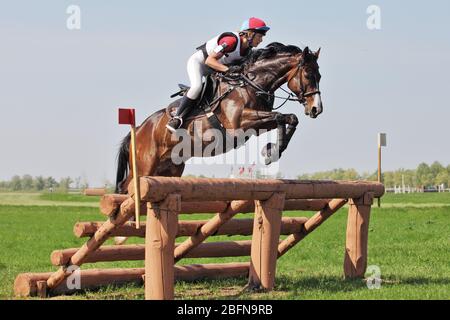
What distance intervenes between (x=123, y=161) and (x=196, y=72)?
232cm

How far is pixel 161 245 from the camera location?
24.0 ft

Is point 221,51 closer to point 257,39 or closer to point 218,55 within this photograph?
point 218,55

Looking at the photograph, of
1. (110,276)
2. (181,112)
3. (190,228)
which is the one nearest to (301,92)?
(181,112)

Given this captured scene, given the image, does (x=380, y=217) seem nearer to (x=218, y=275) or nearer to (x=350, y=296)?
(x=218, y=275)

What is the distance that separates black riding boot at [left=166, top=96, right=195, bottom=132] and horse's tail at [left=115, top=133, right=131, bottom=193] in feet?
5.33

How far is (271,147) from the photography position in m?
9.38

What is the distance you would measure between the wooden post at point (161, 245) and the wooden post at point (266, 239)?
1425mm

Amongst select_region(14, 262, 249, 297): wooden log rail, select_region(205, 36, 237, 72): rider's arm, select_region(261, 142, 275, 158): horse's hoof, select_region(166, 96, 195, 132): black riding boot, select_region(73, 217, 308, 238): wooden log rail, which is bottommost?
select_region(14, 262, 249, 297): wooden log rail

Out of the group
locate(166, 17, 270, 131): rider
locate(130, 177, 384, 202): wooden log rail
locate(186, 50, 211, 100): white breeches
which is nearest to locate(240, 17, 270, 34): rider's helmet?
locate(166, 17, 270, 131): rider

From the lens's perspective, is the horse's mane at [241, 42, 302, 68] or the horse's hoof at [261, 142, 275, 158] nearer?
the horse's hoof at [261, 142, 275, 158]

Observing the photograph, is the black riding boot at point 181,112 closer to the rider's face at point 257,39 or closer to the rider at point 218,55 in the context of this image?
the rider at point 218,55

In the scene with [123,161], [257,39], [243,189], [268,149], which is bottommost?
[243,189]

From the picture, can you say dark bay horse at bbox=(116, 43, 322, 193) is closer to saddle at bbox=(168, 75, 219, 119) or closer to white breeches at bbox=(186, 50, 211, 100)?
saddle at bbox=(168, 75, 219, 119)

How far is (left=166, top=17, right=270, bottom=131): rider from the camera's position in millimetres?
9500
